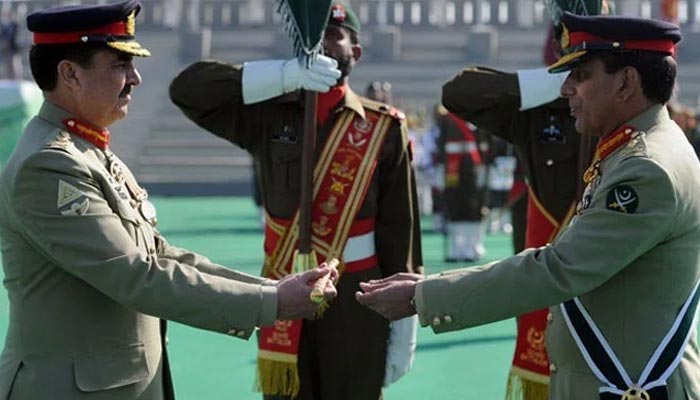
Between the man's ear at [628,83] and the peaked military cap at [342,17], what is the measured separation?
5.21ft

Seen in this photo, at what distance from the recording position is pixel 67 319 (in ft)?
11.7

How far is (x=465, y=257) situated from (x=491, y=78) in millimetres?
7690

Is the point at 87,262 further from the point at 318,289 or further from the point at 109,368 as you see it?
the point at 318,289

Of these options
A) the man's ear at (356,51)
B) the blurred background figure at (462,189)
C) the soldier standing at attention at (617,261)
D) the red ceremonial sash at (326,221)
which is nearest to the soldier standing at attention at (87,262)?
the soldier standing at attention at (617,261)

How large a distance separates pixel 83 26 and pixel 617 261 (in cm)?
146

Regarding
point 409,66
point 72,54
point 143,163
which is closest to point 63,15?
point 72,54

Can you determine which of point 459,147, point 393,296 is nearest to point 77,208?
point 393,296

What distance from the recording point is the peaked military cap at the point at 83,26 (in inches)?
143

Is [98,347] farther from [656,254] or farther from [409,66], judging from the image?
[409,66]

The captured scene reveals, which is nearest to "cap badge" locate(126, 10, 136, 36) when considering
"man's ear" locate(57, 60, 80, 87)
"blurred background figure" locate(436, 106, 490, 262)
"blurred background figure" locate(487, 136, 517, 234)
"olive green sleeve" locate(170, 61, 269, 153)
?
"man's ear" locate(57, 60, 80, 87)

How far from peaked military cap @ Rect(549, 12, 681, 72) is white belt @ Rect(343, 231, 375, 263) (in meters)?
1.53

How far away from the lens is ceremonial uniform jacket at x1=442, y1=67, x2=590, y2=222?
5.20 meters

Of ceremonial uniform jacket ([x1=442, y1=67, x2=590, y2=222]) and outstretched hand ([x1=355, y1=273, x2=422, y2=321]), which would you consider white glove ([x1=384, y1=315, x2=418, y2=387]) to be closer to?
ceremonial uniform jacket ([x1=442, y1=67, x2=590, y2=222])

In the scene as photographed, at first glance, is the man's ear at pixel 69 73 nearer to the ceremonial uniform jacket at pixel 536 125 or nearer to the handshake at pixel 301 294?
the handshake at pixel 301 294
